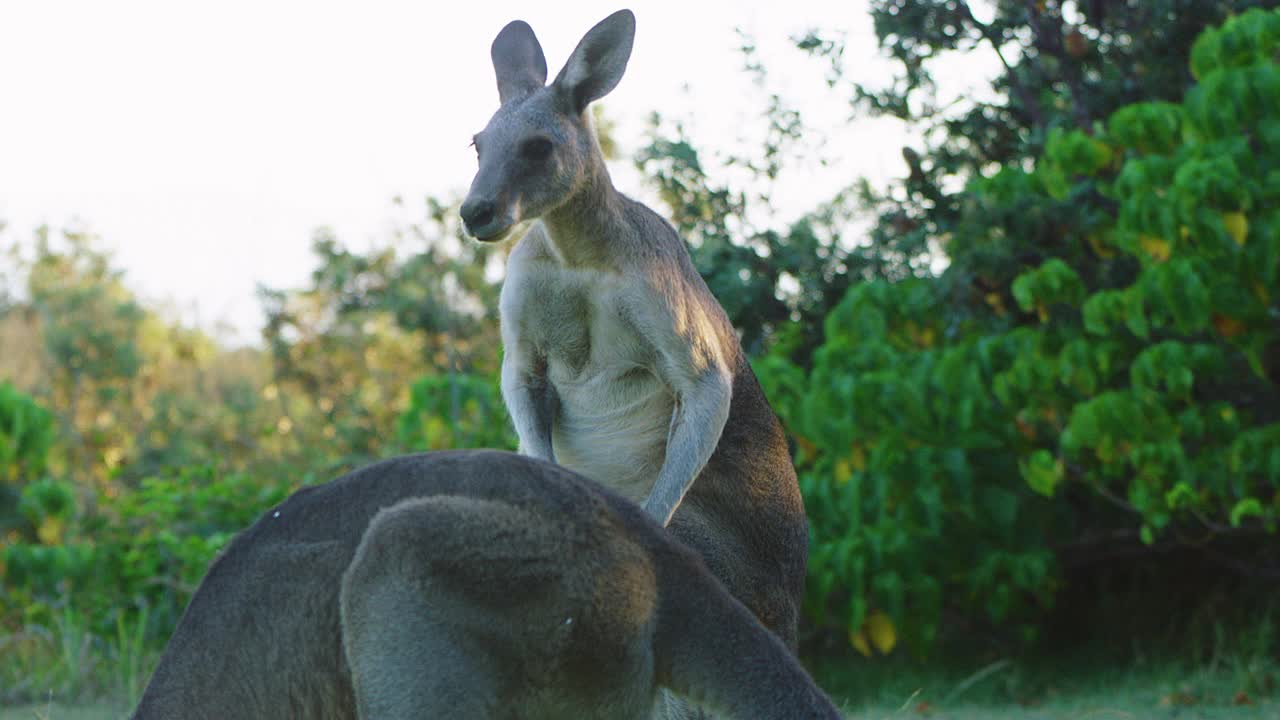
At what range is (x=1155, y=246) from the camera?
624cm

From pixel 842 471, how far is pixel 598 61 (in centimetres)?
431

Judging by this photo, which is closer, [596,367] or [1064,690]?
[596,367]

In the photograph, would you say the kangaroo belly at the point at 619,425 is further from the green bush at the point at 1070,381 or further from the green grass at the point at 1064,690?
the green bush at the point at 1070,381

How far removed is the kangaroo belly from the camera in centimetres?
374

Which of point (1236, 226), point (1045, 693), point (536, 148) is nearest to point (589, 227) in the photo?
point (536, 148)

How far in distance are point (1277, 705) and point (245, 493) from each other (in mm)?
6436

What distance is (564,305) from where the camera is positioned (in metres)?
3.67

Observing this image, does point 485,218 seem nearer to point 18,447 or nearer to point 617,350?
point 617,350

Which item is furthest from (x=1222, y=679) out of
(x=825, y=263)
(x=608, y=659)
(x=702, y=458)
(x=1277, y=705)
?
(x=608, y=659)

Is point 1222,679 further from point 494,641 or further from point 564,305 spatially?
point 494,641

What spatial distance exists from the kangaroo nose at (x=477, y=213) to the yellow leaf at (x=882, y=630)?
16.4 ft

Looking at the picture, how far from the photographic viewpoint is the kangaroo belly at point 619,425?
374cm

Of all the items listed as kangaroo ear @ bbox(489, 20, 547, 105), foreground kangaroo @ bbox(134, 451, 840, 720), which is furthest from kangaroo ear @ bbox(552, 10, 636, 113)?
foreground kangaroo @ bbox(134, 451, 840, 720)

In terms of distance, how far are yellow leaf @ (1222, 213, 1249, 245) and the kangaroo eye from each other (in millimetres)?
3588
